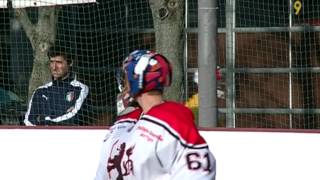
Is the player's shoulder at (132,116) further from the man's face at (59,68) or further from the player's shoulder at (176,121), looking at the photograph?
the man's face at (59,68)

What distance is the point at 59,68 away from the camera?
8359 millimetres

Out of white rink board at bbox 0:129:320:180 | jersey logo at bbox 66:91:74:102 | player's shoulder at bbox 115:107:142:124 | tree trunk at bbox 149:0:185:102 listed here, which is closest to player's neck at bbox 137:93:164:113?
player's shoulder at bbox 115:107:142:124

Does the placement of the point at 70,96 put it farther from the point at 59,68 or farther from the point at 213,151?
the point at 213,151

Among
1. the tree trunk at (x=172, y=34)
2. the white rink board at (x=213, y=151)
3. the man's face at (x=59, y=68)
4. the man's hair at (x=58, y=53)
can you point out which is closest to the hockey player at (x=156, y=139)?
the white rink board at (x=213, y=151)

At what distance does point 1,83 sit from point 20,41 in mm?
403

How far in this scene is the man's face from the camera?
8352 millimetres

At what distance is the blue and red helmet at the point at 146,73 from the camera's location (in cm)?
429

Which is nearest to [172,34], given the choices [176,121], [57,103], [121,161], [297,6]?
[57,103]

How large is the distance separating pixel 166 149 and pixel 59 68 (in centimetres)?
429

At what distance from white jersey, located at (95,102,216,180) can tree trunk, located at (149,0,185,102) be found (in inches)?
139

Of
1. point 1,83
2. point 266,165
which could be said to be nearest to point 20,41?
point 1,83

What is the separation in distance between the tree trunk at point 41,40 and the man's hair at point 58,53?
0.10 m

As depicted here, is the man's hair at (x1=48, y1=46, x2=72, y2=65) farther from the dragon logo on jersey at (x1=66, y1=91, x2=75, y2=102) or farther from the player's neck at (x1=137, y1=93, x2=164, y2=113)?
the player's neck at (x1=137, y1=93, x2=164, y2=113)

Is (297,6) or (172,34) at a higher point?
(297,6)
